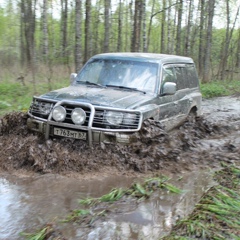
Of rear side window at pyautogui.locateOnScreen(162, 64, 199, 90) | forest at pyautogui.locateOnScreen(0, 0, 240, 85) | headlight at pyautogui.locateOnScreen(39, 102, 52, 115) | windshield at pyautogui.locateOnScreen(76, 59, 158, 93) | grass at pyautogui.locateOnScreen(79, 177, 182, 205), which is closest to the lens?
grass at pyautogui.locateOnScreen(79, 177, 182, 205)

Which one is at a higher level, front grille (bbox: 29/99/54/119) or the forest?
the forest

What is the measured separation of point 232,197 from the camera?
4.49 meters

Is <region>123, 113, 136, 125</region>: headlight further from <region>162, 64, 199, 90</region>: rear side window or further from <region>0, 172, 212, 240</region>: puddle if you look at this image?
<region>162, 64, 199, 90</region>: rear side window

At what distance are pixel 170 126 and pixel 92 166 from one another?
221cm

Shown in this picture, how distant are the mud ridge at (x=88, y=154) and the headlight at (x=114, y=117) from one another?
39 centimetres

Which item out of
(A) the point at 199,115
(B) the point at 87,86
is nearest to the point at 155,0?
(A) the point at 199,115

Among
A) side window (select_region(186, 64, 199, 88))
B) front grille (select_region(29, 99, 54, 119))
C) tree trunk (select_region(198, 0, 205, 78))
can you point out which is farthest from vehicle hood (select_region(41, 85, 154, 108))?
tree trunk (select_region(198, 0, 205, 78))

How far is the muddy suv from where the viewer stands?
5.46 metres

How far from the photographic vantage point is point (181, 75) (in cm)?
789

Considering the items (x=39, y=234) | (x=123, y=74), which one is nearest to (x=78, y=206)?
(x=39, y=234)

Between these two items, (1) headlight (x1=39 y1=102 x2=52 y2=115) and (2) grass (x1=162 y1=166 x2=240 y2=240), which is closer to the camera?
(2) grass (x1=162 y1=166 x2=240 y2=240)

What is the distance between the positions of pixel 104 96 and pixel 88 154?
102cm

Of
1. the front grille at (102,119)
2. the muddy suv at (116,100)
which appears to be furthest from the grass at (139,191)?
the front grille at (102,119)

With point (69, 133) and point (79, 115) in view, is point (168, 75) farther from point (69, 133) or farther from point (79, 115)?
point (69, 133)
